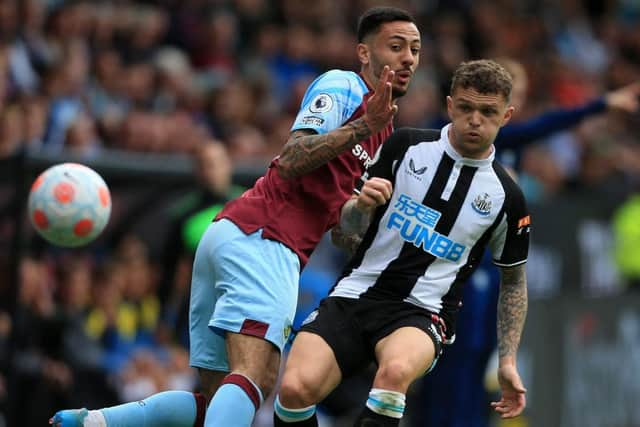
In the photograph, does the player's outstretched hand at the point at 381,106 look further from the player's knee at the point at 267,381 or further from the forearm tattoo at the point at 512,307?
the player's knee at the point at 267,381

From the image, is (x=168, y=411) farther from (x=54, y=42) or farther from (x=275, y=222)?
(x=54, y=42)

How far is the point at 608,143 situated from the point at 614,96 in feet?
28.4

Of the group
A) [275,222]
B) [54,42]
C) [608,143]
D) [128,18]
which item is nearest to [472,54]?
[608,143]

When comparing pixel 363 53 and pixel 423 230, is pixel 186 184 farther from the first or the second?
pixel 423 230

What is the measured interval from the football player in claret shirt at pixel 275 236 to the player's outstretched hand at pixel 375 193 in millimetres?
266

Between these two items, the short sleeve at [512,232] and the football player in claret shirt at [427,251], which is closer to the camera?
the football player in claret shirt at [427,251]

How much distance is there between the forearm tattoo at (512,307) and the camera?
609 centimetres

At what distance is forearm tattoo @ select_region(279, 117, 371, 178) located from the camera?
565 cm

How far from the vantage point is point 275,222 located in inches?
236

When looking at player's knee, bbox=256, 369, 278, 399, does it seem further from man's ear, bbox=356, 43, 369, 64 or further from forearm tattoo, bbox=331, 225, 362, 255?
man's ear, bbox=356, 43, 369, 64

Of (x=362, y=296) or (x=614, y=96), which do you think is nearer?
(x=362, y=296)

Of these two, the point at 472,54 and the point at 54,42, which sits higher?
the point at 472,54

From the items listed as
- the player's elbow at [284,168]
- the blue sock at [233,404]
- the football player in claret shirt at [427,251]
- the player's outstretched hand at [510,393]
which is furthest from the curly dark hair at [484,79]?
the blue sock at [233,404]

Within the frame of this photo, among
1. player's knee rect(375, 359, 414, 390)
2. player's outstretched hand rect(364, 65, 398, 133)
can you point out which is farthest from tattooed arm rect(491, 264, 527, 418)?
player's outstretched hand rect(364, 65, 398, 133)
